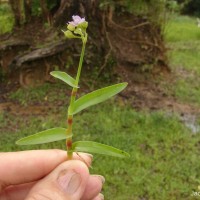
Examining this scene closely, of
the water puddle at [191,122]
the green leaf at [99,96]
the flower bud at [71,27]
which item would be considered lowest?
the water puddle at [191,122]

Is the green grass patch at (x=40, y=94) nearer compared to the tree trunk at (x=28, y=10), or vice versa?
the green grass patch at (x=40, y=94)

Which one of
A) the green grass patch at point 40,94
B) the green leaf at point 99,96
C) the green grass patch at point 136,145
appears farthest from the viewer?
the green grass patch at point 40,94

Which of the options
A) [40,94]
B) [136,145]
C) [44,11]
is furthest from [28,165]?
[44,11]

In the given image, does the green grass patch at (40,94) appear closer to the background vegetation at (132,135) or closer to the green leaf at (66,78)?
the background vegetation at (132,135)

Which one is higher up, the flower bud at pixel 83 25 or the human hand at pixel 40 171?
the flower bud at pixel 83 25

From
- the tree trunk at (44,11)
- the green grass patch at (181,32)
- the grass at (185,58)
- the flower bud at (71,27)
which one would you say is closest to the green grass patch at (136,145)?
the grass at (185,58)

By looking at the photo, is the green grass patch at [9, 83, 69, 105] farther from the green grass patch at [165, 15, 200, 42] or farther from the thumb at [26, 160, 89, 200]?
the green grass patch at [165, 15, 200, 42]

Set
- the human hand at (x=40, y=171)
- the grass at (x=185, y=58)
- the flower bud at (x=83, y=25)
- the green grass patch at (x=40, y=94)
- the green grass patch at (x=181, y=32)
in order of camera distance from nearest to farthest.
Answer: the flower bud at (x=83, y=25) < the human hand at (x=40, y=171) < the green grass patch at (x=40, y=94) < the grass at (x=185, y=58) < the green grass patch at (x=181, y=32)
